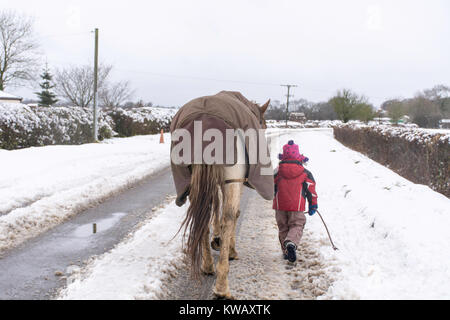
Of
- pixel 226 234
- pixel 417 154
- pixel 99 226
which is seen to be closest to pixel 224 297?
pixel 226 234

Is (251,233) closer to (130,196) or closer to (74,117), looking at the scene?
(130,196)

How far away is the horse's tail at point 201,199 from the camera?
3062mm

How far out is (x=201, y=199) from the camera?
3.10 m

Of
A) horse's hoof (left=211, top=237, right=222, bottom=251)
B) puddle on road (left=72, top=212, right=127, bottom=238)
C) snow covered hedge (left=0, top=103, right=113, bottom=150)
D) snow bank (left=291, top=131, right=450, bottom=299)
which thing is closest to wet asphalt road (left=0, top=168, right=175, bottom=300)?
puddle on road (left=72, top=212, right=127, bottom=238)

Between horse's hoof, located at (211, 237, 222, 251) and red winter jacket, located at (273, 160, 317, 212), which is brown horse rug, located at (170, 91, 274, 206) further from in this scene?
horse's hoof, located at (211, 237, 222, 251)

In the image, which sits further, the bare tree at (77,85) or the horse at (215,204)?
the bare tree at (77,85)

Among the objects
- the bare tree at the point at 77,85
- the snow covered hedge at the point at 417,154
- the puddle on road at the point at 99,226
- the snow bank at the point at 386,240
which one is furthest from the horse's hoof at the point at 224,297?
the bare tree at the point at 77,85

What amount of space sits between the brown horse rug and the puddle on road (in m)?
2.00

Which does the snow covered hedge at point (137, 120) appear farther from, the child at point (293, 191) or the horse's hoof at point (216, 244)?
the child at point (293, 191)

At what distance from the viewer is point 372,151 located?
15.1 meters

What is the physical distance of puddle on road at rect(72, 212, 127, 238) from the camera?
4.71m

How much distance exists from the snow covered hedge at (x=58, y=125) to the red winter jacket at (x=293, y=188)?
13.1 meters

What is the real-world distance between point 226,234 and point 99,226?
9.38 feet
